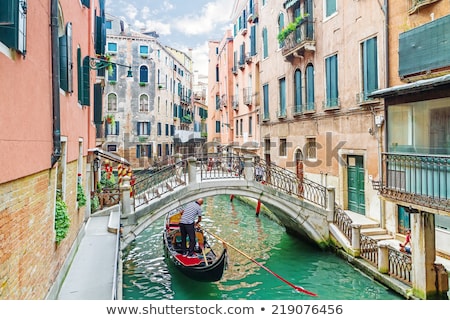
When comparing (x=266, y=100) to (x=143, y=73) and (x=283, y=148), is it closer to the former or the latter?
(x=283, y=148)

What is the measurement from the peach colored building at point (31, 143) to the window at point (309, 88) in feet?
27.9

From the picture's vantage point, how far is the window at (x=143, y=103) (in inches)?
1039

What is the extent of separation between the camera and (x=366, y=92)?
959cm

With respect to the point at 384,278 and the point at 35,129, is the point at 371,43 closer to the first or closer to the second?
the point at 384,278

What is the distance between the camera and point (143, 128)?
1037 inches

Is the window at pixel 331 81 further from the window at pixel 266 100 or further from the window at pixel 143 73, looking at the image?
the window at pixel 143 73

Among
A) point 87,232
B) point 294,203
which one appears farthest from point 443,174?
point 87,232

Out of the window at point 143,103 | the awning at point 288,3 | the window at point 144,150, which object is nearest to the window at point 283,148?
the awning at point 288,3

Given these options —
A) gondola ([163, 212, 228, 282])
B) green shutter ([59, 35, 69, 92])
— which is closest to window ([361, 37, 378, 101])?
gondola ([163, 212, 228, 282])

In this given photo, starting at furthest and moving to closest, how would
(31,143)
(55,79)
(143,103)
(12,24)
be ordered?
(143,103)
(55,79)
(31,143)
(12,24)

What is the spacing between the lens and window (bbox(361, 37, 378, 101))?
30.6 ft

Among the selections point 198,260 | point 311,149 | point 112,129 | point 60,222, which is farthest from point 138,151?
point 60,222

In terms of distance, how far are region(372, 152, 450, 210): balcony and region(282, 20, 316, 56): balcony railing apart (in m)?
6.03

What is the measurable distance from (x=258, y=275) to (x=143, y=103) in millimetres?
19965
